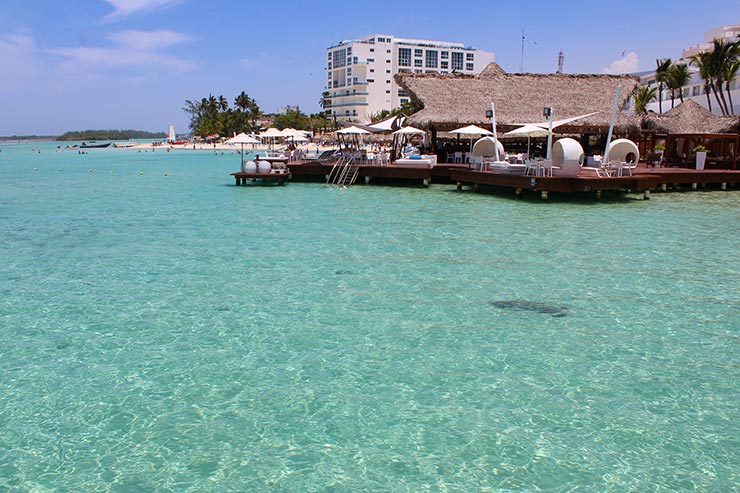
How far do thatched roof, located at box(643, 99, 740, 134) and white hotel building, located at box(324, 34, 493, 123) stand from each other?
3754 inches

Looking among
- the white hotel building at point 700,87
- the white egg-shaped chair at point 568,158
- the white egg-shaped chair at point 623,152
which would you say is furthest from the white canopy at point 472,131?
the white hotel building at point 700,87

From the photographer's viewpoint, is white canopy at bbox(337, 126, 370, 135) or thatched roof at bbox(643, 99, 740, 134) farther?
thatched roof at bbox(643, 99, 740, 134)

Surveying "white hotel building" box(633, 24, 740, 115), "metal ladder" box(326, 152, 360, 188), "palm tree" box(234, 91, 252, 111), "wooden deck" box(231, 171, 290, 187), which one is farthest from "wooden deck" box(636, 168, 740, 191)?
"palm tree" box(234, 91, 252, 111)

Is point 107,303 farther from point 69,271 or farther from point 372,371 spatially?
point 372,371

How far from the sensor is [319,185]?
28.0 metres

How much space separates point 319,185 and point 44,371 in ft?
70.8

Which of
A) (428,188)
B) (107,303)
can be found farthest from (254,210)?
(107,303)

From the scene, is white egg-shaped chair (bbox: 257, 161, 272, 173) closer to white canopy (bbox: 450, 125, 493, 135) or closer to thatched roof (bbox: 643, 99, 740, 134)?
white canopy (bbox: 450, 125, 493, 135)

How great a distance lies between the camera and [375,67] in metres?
129

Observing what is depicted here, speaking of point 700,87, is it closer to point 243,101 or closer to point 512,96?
point 512,96

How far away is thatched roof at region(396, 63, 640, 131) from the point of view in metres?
28.9

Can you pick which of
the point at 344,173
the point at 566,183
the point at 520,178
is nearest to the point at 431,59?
the point at 344,173

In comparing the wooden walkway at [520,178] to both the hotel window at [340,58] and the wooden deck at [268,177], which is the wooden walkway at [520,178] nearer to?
the wooden deck at [268,177]

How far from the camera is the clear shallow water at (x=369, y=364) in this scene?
4.97 m
